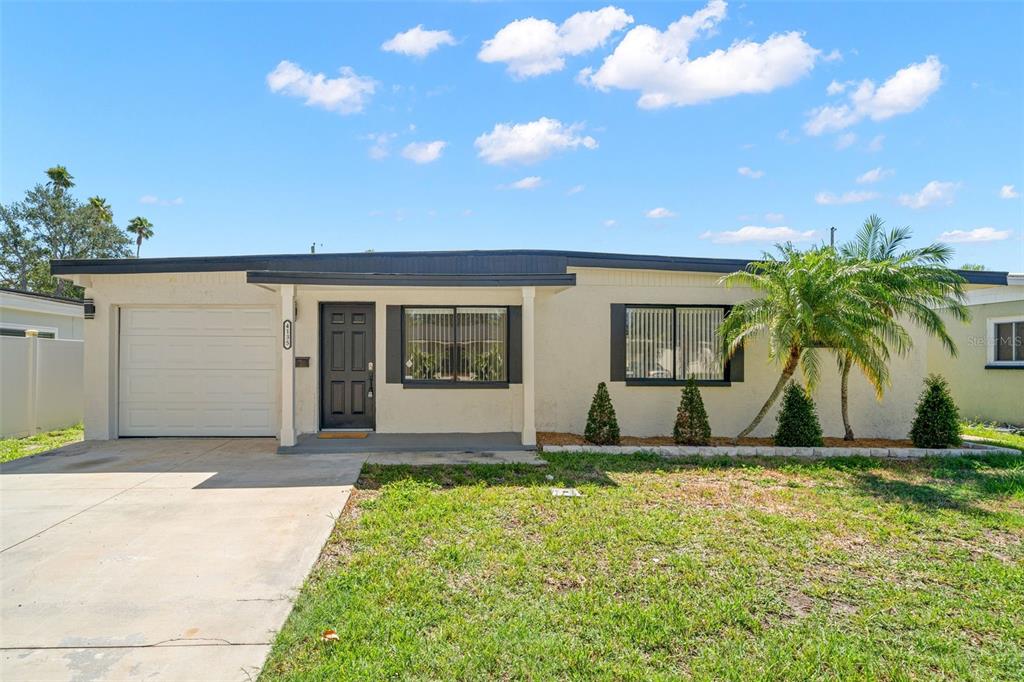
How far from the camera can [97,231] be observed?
100 feet

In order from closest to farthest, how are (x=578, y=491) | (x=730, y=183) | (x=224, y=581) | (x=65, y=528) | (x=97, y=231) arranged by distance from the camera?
1. (x=224, y=581)
2. (x=65, y=528)
3. (x=578, y=491)
4. (x=730, y=183)
5. (x=97, y=231)

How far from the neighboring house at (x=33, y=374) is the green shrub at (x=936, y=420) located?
15379 mm

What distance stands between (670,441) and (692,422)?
612 millimetres

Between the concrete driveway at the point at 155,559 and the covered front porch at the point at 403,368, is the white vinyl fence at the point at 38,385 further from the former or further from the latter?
the covered front porch at the point at 403,368

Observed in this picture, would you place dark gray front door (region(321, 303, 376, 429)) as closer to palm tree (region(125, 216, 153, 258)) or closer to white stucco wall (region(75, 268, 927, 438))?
white stucco wall (region(75, 268, 927, 438))

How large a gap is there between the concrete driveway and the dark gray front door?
1895 millimetres

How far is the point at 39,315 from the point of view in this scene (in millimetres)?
12766

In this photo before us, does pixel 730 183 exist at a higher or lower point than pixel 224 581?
higher

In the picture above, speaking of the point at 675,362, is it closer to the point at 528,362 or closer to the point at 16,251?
the point at 528,362

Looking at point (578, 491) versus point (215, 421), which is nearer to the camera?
point (578, 491)

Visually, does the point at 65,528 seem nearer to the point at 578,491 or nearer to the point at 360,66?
the point at 578,491

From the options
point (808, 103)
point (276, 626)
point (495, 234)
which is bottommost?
point (276, 626)

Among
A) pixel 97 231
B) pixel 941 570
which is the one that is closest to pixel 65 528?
pixel 941 570

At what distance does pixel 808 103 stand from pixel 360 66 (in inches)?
353
